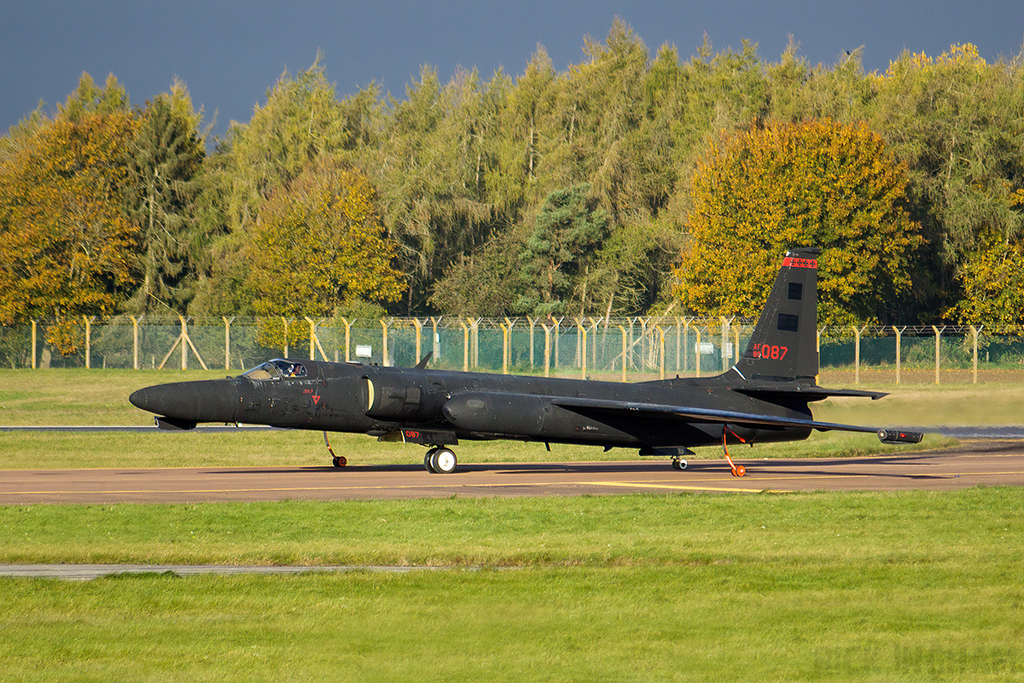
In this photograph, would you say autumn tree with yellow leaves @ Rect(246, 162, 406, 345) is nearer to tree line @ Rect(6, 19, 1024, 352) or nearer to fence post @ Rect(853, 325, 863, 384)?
tree line @ Rect(6, 19, 1024, 352)

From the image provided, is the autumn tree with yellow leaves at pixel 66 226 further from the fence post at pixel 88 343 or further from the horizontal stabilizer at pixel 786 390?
the horizontal stabilizer at pixel 786 390

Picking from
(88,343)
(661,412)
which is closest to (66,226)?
(88,343)

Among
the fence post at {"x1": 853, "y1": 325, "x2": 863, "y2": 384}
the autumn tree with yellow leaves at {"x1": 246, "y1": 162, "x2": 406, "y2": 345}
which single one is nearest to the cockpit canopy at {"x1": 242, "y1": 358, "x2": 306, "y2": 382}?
the fence post at {"x1": 853, "y1": 325, "x2": 863, "y2": 384}

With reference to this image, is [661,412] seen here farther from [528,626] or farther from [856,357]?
[856,357]

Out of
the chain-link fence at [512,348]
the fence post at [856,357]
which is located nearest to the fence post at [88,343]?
the chain-link fence at [512,348]

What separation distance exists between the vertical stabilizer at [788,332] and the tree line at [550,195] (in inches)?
1411

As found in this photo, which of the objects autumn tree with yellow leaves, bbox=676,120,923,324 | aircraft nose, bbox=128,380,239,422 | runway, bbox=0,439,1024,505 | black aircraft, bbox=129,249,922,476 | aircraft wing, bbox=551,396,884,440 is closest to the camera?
runway, bbox=0,439,1024,505

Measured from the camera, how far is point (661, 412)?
Result: 24406 millimetres

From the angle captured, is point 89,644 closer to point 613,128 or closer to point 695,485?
point 695,485

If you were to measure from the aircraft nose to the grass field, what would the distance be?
4.56 m

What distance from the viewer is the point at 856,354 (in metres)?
54.3

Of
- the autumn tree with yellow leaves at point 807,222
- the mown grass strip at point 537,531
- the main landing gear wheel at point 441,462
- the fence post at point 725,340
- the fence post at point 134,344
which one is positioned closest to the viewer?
the mown grass strip at point 537,531

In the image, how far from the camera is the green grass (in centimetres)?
868

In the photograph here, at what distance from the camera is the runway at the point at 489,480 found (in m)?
19.9
